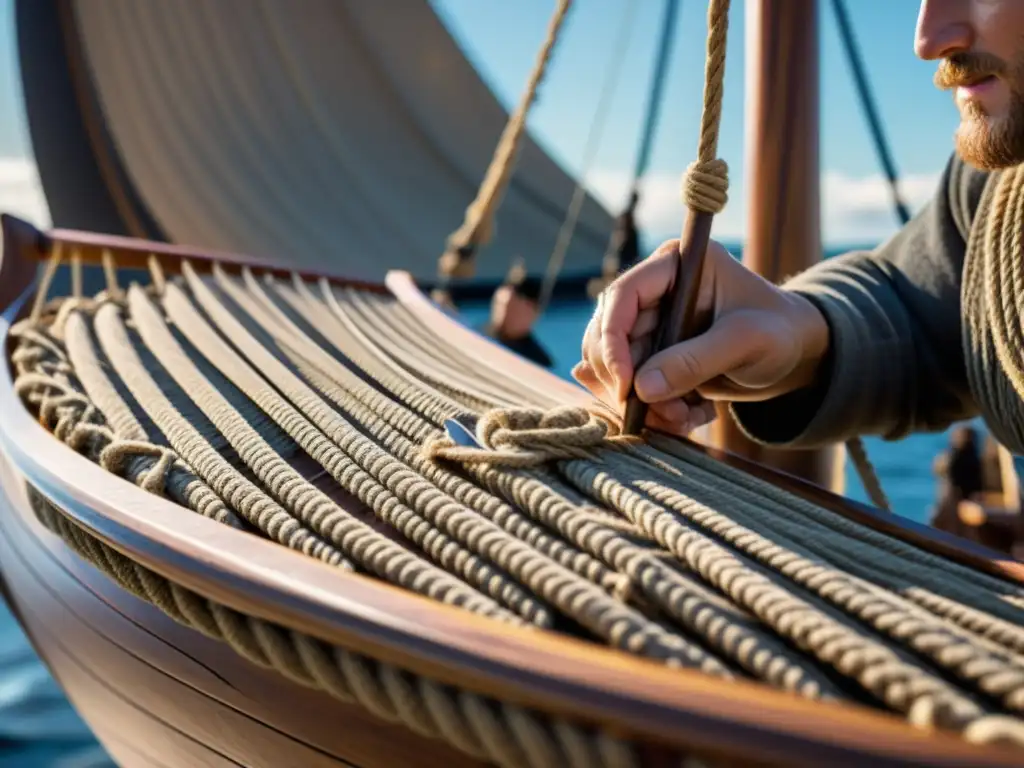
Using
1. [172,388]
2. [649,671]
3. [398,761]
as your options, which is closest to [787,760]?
[649,671]

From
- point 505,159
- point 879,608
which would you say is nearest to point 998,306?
point 879,608

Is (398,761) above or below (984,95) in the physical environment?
below

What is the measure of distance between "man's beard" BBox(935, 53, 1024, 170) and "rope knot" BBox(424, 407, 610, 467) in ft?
1.17

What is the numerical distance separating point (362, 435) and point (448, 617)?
0.96 feet

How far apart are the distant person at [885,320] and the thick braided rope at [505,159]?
2.51ft

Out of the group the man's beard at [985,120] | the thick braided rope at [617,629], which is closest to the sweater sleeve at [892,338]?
the man's beard at [985,120]

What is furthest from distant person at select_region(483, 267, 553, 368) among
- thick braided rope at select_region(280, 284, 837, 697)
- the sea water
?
thick braided rope at select_region(280, 284, 837, 697)

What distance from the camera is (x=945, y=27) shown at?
0.66 meters

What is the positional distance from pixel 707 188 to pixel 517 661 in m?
0.41

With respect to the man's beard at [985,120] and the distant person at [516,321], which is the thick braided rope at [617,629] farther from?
the distant person at [516,321]

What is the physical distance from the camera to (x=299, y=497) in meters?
0.55

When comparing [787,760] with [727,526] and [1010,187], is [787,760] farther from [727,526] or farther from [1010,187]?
[1010,187]

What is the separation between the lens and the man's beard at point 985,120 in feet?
2.15

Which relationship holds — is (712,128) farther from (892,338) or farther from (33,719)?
(33,719)
